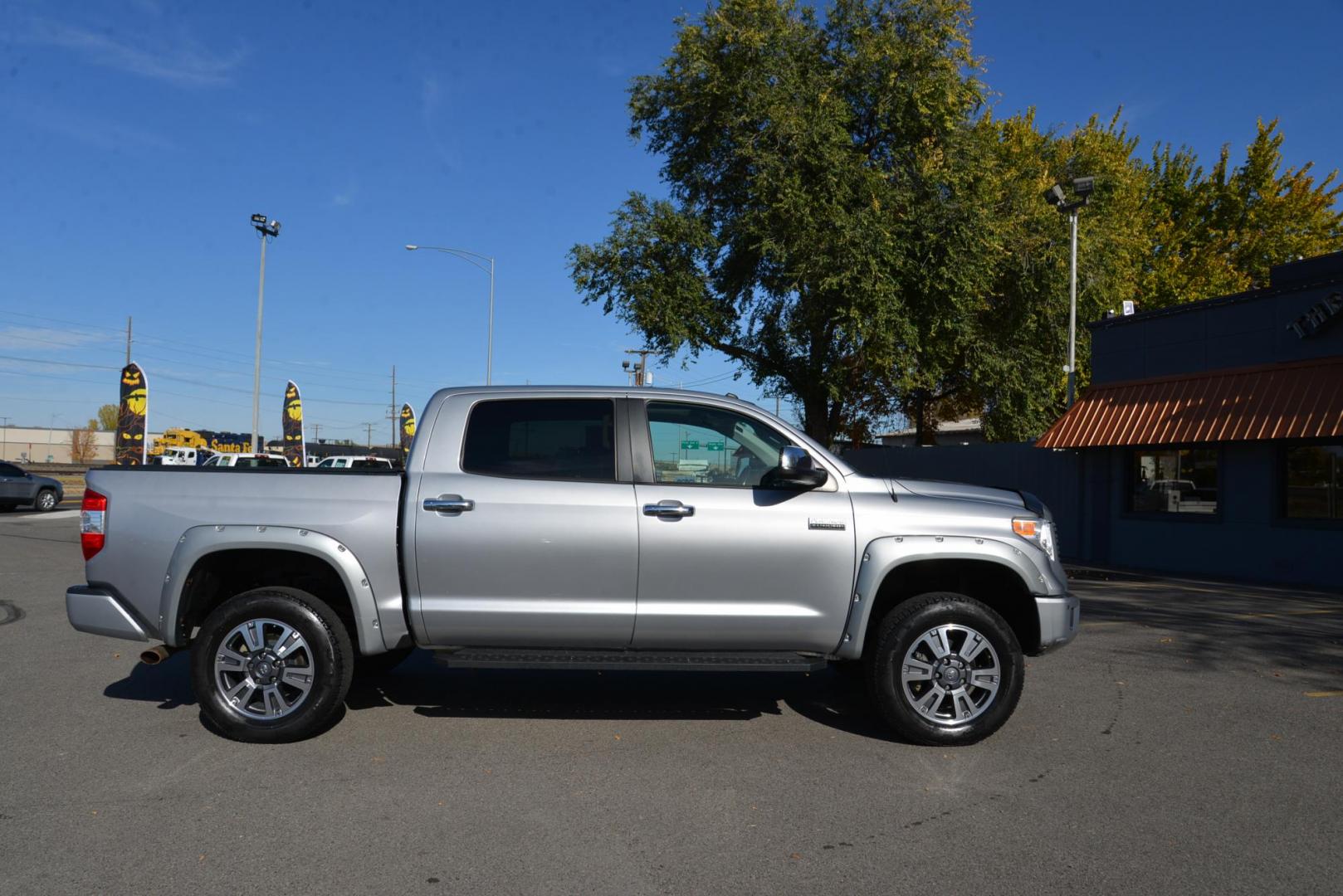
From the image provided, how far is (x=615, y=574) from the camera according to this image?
538 centimetres

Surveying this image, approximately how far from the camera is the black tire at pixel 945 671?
5.41 m

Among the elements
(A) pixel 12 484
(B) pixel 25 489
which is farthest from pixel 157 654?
(B) pixel 25 489

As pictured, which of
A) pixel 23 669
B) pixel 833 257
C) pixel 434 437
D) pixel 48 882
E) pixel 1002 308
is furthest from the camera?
pixel 1002 308

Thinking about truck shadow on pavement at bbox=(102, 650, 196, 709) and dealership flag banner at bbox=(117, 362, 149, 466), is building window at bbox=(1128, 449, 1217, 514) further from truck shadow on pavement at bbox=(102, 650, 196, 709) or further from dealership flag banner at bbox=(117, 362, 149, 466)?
dealership flag banner at bbox=(117, 362, 149, 466)

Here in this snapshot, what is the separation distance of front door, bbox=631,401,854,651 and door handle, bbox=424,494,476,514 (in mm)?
948

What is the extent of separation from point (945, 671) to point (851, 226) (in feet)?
59.2

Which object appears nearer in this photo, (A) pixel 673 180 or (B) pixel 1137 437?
(B) pixel 1137 437

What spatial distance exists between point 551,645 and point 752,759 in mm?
1266

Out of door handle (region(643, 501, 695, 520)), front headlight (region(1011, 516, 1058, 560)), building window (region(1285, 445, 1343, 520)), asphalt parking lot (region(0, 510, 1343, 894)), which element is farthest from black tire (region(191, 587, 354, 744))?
building window (region(1285, 445, 1343, 520))

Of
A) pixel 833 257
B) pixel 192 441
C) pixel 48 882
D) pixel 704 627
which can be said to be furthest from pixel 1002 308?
pixel 192 441

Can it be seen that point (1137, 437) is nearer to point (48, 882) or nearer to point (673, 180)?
point (673, 180)

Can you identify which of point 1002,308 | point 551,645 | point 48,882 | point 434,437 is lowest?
point 48,882

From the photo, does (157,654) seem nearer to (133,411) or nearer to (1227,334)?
(1227,334)

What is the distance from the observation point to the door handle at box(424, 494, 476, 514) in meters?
5.38
